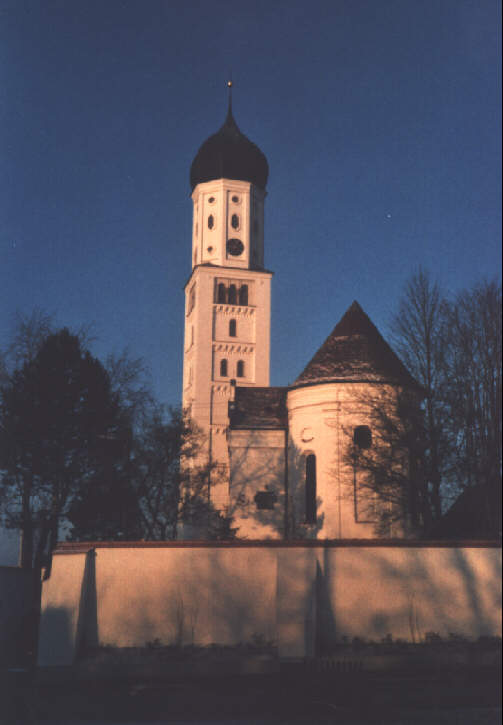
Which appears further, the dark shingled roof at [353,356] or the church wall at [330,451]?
the dark shingled roof at [353,356]

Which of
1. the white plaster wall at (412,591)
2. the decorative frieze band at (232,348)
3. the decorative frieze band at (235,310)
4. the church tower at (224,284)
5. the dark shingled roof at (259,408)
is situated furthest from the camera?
the decorative frieze band at (235,310)

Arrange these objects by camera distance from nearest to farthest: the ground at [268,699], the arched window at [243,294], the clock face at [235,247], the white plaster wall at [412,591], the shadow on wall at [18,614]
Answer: the ground at [268,699] < the white plaster wall at [412,591] < the shadow on wall at [18,614] < the arched window at [243,294] < the clock face at [235,247]

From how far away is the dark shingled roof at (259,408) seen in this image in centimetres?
3438

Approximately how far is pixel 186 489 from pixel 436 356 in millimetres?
14857

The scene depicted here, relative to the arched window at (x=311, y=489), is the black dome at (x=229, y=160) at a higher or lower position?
higher

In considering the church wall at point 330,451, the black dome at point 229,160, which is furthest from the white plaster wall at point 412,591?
the black dome at point 229,160

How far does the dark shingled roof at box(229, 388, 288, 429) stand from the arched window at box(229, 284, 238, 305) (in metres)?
15.3

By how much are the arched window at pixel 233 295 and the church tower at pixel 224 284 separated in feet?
0.22

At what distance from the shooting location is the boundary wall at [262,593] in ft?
53.3

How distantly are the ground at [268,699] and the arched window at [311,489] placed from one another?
14.1m

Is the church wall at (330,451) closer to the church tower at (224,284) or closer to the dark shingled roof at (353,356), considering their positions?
the dark shingled roof at (353,356)

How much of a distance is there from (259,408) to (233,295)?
17.8 metres

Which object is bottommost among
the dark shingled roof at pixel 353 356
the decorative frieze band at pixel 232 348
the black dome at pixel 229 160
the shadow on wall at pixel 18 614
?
the shadow on wall at pixel 18 614

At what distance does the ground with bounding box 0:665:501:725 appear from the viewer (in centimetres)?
1083
